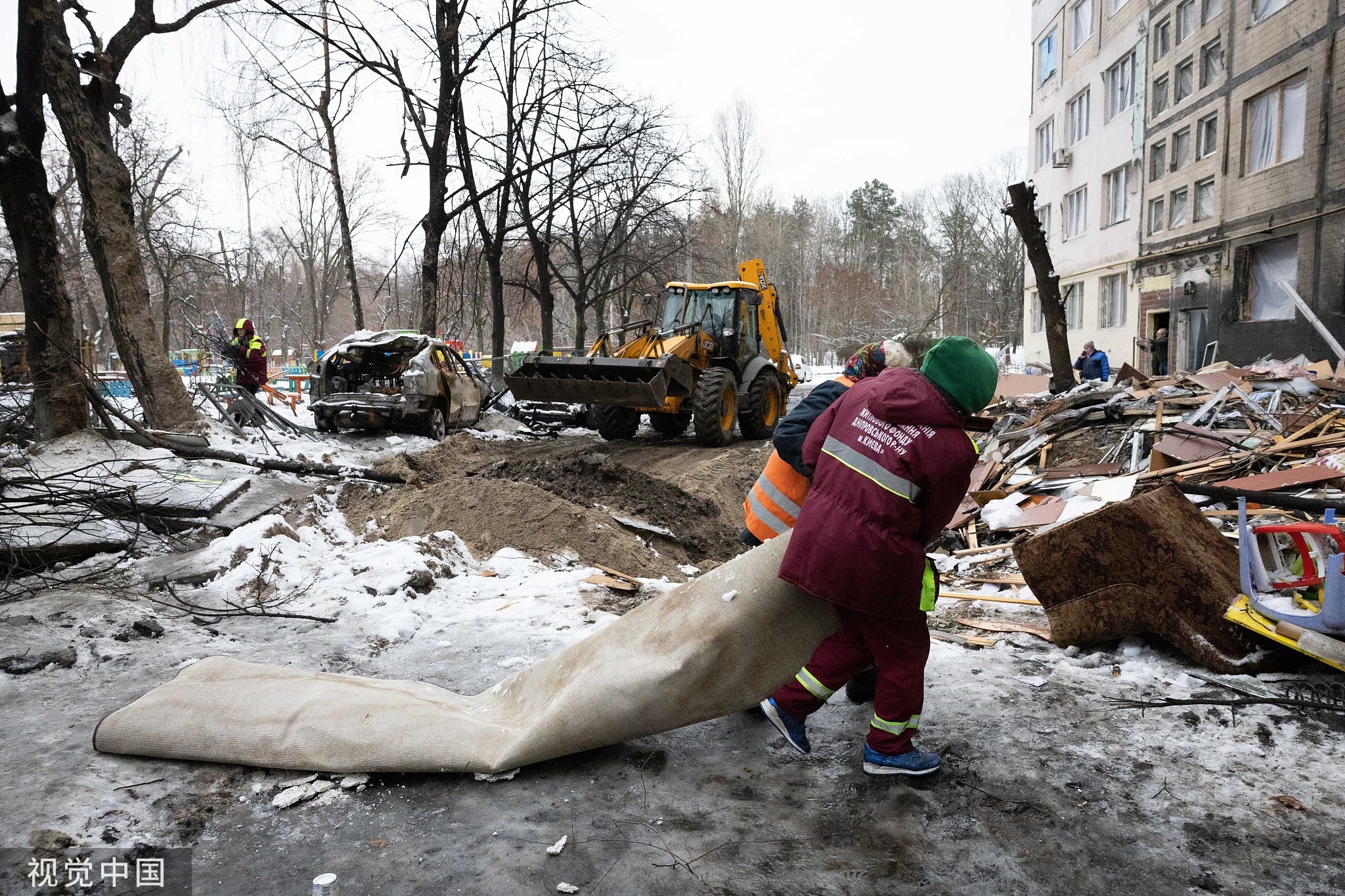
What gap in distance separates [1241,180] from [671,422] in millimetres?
14423

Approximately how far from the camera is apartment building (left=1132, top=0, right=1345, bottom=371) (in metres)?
16.1

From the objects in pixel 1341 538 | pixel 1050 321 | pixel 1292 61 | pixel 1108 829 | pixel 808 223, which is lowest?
pixel 1108 829

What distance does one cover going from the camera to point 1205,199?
20453 mm

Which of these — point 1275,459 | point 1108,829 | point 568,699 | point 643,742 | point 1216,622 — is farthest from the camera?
point 1275,459

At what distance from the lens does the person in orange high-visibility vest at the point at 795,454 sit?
11.5 feet

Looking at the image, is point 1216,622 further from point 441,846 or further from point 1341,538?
point 441,846

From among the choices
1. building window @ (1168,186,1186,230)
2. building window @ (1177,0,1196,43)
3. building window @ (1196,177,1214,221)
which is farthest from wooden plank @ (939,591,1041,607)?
building window @ (1177,0,1196,43)

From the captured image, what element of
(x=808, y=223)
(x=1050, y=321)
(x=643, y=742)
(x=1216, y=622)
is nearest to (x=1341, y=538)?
(x=1216, y=622)

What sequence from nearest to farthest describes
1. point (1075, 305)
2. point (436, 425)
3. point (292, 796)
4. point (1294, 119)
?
point (292, 796) → point (436, 425) → point (1294, 119) → point (1075, 305)

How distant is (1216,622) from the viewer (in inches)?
150

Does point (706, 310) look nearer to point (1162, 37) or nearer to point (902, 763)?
point (902, 763)

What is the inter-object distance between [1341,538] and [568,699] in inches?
124

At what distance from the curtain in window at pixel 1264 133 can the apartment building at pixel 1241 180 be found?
3 cm

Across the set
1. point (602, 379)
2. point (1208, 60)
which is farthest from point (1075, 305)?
point (602, 379)
